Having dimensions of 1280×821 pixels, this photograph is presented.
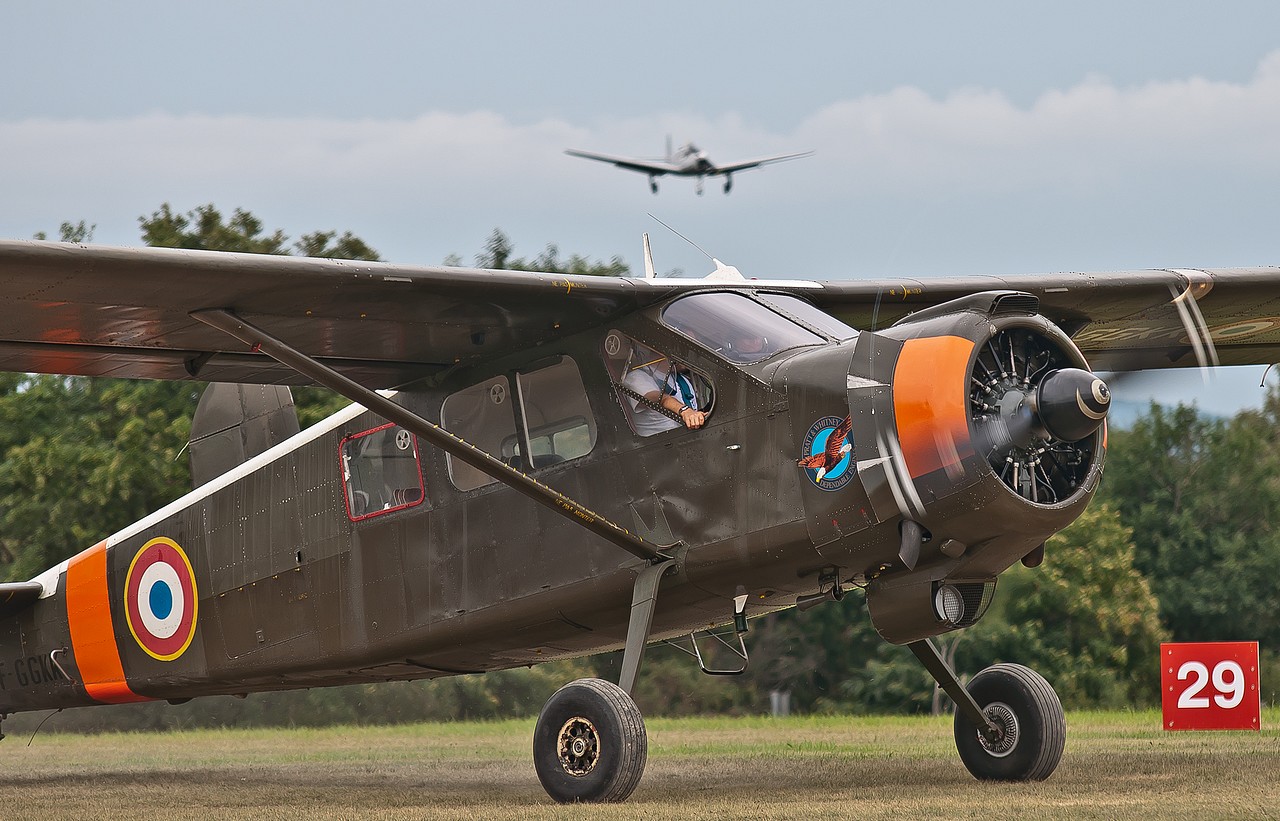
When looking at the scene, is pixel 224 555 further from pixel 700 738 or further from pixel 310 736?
pixel 310 736

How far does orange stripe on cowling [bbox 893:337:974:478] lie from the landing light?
3.03 ft

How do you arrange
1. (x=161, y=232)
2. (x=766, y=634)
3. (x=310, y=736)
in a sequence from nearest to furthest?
(x=310, y=736)
(x=161, y=232)
(x=766, y=634)

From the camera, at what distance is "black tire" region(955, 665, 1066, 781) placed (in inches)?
390

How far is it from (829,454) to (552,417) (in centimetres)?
219

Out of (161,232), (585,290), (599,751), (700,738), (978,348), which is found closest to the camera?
(978,348)

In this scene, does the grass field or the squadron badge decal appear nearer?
the grass field

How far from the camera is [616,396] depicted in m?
9.66

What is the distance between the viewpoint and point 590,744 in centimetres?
882

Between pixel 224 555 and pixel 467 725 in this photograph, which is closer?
pixel 224 555

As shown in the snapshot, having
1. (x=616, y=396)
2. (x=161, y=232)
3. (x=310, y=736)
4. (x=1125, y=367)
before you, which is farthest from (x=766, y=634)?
(x=616, y=396)

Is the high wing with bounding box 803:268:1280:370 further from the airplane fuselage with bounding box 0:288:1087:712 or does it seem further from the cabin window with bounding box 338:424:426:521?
the cabin window with bounding box 338:424:426:521

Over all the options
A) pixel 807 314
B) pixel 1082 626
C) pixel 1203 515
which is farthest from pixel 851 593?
pixel 1203 515

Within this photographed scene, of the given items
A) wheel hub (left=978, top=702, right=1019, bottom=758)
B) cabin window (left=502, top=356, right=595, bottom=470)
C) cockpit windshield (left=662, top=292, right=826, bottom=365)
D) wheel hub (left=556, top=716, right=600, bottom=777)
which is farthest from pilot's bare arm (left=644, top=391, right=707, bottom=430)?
wheel hub (left=978, top=702, right=1019, bottom=758)

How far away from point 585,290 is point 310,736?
11.6 m
